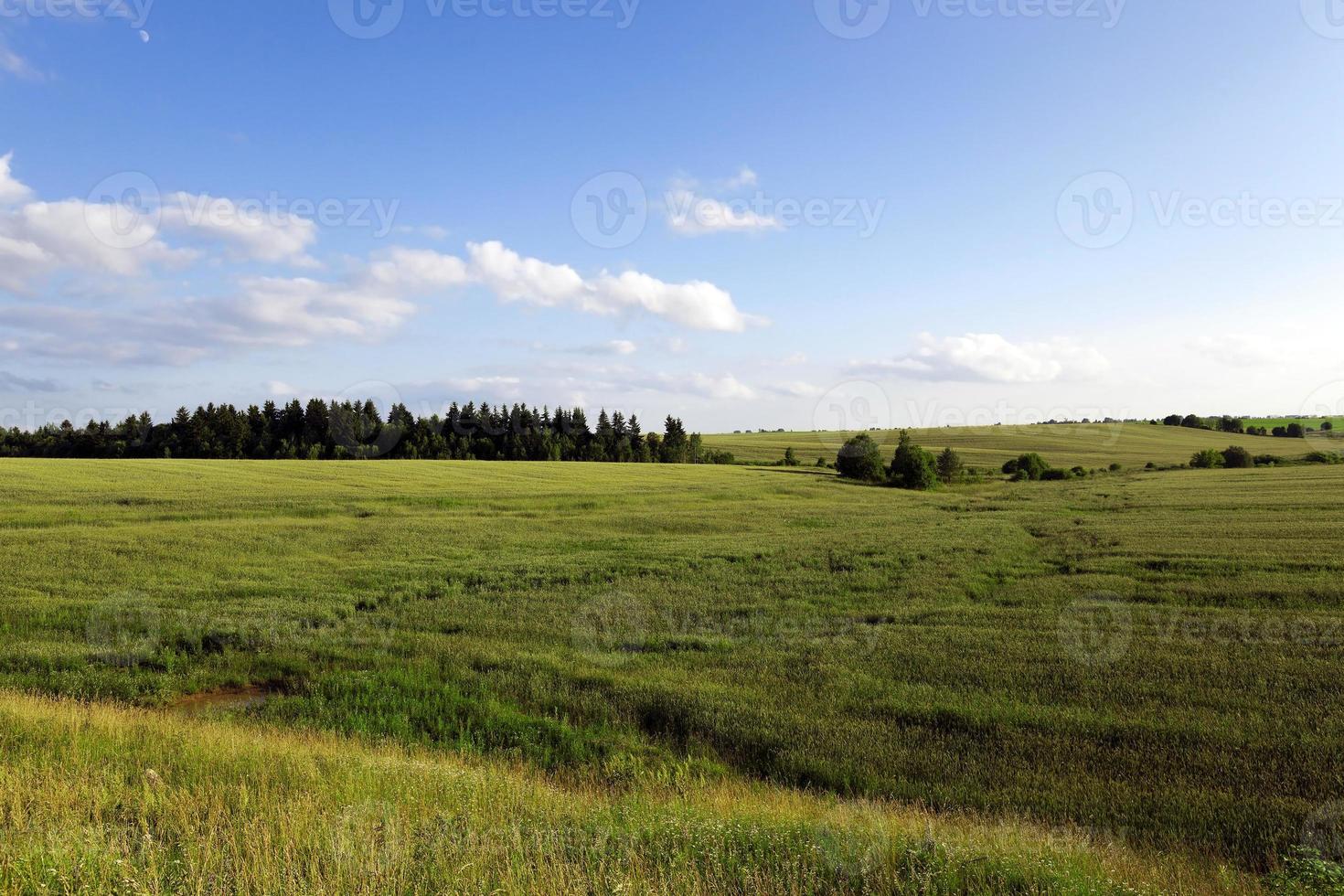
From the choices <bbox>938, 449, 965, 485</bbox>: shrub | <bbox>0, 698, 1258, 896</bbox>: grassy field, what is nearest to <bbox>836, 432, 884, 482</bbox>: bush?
<bbox>938, 449, 965, 485</bbox>: shrub

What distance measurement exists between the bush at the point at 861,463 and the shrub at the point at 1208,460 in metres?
51.1

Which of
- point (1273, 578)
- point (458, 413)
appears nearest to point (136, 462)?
point (458, 413)

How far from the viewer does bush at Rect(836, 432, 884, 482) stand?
3236 inches

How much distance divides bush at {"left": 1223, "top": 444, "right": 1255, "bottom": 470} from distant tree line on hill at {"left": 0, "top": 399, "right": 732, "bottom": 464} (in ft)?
232

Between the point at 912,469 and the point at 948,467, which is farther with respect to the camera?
the point at 948,467

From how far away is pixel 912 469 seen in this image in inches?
3095

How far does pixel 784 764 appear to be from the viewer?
906 cm

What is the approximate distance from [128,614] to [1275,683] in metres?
23.0

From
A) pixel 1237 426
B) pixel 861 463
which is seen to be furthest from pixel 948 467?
pixel 1237 426

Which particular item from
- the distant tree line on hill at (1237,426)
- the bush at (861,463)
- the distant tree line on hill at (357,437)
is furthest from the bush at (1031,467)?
the distant tree line on hill at (1237,426)

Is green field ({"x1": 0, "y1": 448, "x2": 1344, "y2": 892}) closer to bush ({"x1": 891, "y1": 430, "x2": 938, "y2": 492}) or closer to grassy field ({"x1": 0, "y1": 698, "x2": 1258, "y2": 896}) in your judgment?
grassy field ({"x1": 0, "y1": 698, "x2": 1258, "y2": 896})

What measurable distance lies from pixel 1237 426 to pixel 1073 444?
190 feet

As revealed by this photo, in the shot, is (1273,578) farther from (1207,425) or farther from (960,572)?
(1207,425)

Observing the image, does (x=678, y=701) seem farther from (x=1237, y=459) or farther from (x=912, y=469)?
(x=1237, y=459)
